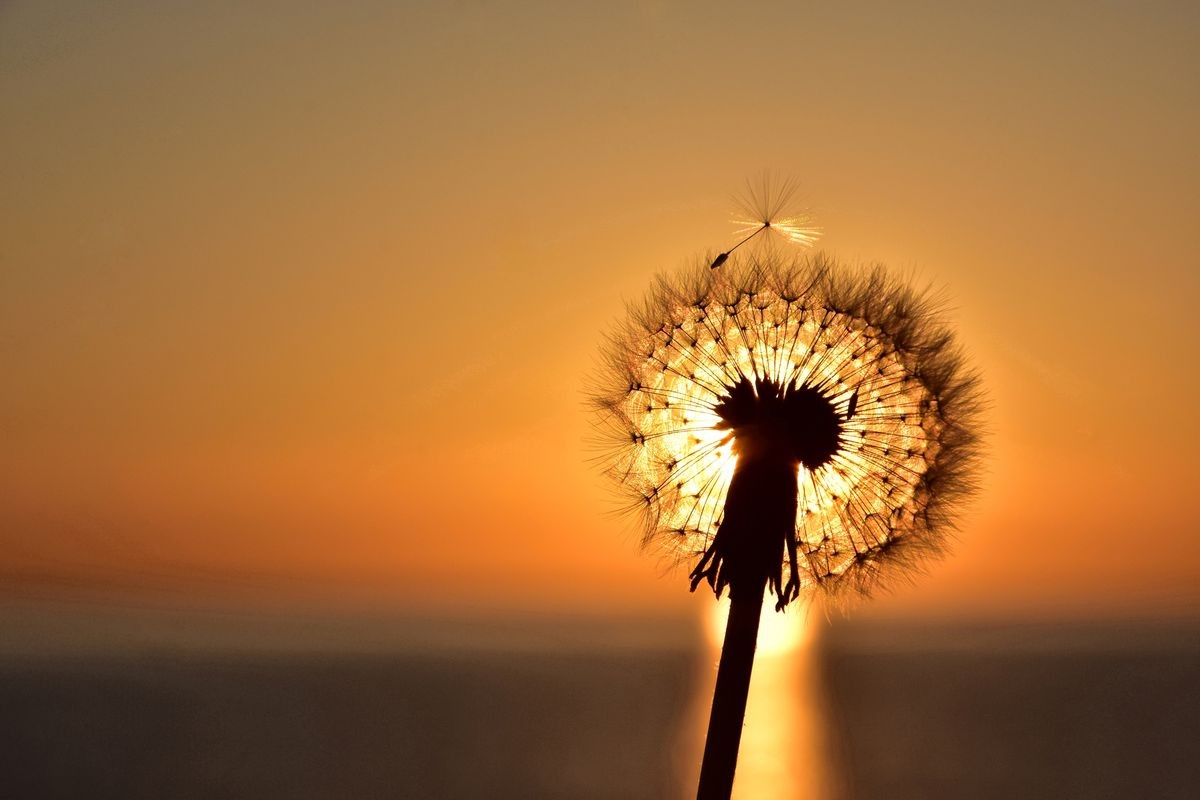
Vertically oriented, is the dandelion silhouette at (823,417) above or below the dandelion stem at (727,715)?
above

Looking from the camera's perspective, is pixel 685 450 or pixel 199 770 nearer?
pixel 685 450

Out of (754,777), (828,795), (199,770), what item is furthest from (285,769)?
(828,795)

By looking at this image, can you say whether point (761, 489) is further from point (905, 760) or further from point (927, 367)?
point (905, 760)

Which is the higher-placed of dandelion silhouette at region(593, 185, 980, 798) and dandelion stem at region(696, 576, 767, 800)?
dandelion silhouette at region(593, 185, 980, 798)

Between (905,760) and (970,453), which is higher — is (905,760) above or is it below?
above

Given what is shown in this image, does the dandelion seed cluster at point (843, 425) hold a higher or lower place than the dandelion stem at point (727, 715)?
higher

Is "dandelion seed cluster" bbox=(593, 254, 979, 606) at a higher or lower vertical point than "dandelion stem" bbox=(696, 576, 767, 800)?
higher

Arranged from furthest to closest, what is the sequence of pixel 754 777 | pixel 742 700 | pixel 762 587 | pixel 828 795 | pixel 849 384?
pixel 754 777 → pixel 828 795 → pixel 849 384 → pixel 762 587 → pixel 742 700

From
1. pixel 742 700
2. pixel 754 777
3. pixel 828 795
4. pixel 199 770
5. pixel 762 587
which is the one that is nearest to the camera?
pixel 742 700
